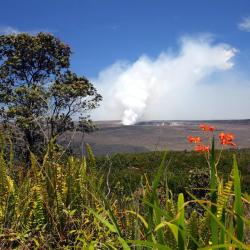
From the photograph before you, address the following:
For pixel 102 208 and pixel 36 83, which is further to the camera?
pixel 36 83

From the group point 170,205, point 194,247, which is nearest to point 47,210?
point 170,205

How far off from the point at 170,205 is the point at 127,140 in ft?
421

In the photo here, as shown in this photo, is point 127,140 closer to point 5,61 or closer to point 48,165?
point 5,61

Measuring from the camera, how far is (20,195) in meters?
3.64

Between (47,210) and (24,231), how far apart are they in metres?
0.26

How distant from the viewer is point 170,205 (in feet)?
8.61

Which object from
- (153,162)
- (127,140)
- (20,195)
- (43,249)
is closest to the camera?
(43,249)

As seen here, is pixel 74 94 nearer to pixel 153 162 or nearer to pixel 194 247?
pixel 153 162

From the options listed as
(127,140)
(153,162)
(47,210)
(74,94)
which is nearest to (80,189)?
(47,210)

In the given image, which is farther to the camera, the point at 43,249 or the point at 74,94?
the point at 74,94

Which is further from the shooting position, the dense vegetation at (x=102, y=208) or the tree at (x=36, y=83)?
the tree at (x=36, y=83)

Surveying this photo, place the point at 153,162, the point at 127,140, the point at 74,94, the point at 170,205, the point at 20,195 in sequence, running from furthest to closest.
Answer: the point at 127,140 < the point at 153,162 < the point at 74,94 < the point at 20,195 < the point at 170,205

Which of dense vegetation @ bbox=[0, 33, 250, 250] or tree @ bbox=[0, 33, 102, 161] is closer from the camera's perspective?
dense vegetation @ bbox=[0, 33, 250, 250]

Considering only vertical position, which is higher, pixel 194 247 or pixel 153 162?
pixel 194 247
